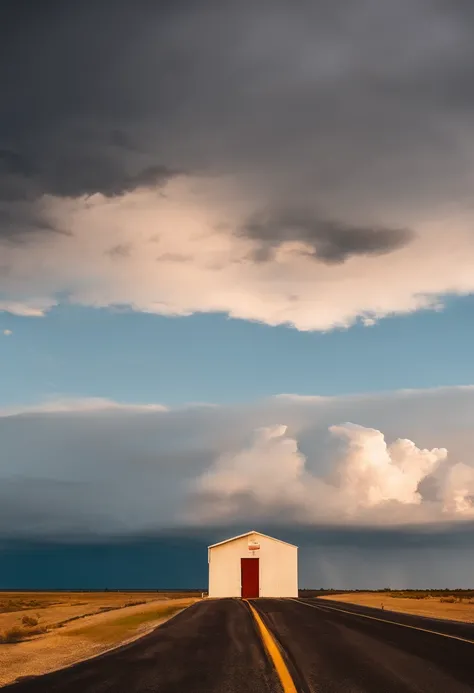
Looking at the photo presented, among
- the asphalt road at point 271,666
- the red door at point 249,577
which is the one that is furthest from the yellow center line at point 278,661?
the red door at point 249,577

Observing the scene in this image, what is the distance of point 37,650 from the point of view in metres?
15.2

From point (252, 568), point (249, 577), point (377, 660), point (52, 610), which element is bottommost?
point (52, 610)

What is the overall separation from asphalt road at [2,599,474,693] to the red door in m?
50.9

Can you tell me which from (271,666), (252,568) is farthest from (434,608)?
(271,666)

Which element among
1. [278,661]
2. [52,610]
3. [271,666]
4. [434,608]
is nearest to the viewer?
[271,666]

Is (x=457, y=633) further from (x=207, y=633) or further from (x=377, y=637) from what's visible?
(x=207, y=633)

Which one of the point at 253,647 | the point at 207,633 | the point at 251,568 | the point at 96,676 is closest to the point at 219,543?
the point at 251,568

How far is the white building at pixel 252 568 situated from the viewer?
218 ft

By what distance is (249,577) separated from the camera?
67000 mm

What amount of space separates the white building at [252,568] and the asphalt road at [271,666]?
51076 millimetres

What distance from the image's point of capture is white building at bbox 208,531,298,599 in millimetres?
66500

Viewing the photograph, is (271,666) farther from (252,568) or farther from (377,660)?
(252,568)

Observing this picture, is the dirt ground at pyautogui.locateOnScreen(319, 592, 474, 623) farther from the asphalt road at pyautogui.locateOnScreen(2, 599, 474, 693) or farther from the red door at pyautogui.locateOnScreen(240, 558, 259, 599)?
the red door at pyautogui.locateOnScreen(240, 558, 259, 599)

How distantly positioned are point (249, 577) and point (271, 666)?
2310 inches
